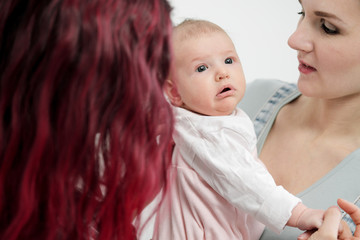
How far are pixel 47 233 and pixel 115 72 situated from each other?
0.95 feet

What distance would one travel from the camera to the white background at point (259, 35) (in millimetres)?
2494

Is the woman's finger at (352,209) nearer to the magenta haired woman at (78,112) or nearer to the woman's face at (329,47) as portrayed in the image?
the woman's face at (329,47)

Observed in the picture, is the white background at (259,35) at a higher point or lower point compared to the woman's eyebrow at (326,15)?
lower

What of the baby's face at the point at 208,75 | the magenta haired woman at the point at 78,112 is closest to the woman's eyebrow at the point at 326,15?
the baby's face at the point at 208,75

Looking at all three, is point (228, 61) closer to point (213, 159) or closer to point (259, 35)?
point (213, 159)

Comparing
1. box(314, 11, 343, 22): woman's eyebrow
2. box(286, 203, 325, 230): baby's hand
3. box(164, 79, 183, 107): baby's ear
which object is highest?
box(314, 11, 343, 22): woman's eyebrow

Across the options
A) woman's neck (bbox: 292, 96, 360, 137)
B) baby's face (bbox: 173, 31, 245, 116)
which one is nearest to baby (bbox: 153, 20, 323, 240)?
baby's face (bbox: 173, 31, 245, 116)

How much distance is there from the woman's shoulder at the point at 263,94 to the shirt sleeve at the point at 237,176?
492mm

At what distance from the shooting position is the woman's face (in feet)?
3.89

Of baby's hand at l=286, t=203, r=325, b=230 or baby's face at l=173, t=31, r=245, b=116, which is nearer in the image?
baby's hand at l=286, t=203, r=325, b=230

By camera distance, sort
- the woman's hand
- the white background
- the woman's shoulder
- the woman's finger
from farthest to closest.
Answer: the white background → the woman's shoulder → the woman's finger → the woman's hand

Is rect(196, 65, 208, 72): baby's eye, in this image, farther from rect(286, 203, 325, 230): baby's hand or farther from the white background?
the white background

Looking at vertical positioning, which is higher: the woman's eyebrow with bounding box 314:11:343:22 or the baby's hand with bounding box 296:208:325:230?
the woman's eyebrow with bounding box 314:11:343:22

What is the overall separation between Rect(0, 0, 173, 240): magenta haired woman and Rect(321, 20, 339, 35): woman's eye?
0.61 metres
